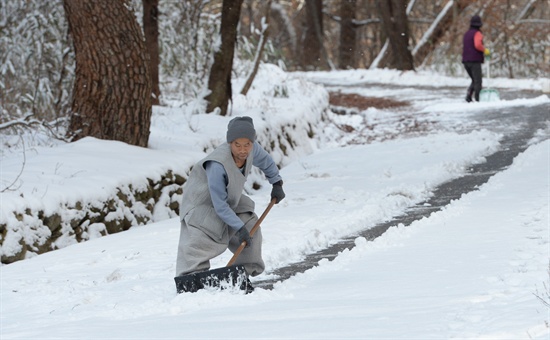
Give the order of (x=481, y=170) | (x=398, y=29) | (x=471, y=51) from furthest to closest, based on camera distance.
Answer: (x=398, y=29) → (x=471, y=51) → (x=481, y=170)

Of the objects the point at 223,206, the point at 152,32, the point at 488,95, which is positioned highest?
the point at 152,32

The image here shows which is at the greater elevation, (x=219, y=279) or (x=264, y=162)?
(x=264, y=162)

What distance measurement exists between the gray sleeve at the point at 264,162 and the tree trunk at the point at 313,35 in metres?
28.7

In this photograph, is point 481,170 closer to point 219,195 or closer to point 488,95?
point 219,195

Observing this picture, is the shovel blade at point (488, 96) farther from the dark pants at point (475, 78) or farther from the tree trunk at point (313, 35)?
the tree trunk at point (313, 35)

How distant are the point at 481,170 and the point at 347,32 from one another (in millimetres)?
24006

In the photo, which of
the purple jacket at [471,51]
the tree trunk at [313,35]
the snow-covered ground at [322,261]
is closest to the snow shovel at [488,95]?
the purple jacket at [471,51]

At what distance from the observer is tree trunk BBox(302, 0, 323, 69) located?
34.9 meters

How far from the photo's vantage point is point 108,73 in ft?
35.1

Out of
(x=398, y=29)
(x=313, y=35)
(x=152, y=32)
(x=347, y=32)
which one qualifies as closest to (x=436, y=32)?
(x=398, y=29)

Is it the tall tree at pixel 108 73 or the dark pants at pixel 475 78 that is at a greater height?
the tall tree at pixel 108 73

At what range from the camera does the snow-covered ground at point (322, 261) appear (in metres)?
4.93

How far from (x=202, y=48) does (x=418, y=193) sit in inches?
369

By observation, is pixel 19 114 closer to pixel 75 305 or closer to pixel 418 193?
pixel 418 193
